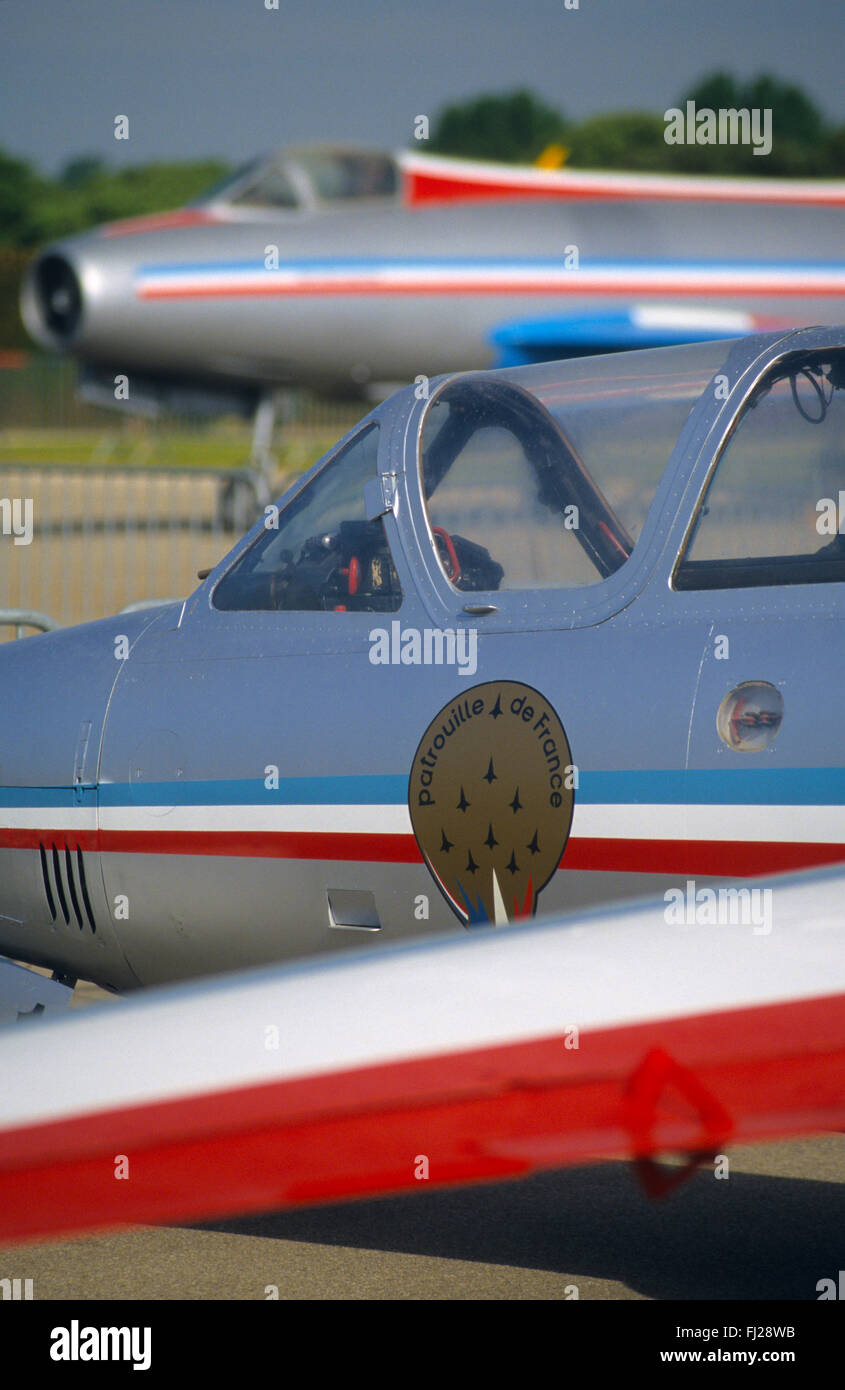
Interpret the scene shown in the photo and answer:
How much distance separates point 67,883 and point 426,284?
556 inches

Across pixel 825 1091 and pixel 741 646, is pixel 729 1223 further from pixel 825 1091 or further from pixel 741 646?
pixel 825 1091

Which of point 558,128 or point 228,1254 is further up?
point 558,128

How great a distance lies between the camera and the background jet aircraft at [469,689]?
3244 mm

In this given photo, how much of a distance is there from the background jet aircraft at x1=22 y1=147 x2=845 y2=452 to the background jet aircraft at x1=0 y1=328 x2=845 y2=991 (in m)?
13.3

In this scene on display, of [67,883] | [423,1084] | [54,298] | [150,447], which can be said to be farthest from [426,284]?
[150,447]

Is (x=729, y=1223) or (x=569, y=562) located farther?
(x=729, y=1223)

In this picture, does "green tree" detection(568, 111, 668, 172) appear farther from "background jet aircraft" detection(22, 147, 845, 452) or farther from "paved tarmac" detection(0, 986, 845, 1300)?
"paved tarmac" detection(0, 986, 845, 1300)

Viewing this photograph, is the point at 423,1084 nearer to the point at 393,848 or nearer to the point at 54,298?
the point at 393,848

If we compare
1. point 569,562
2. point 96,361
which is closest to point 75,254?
point 96,361

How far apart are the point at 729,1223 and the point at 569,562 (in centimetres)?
192

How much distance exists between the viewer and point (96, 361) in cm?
1831

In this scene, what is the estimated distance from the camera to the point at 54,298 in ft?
59.2

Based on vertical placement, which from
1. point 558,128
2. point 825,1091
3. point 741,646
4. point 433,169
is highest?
A: point 558,128

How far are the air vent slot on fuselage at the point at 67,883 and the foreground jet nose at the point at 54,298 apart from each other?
1429 centimetres
